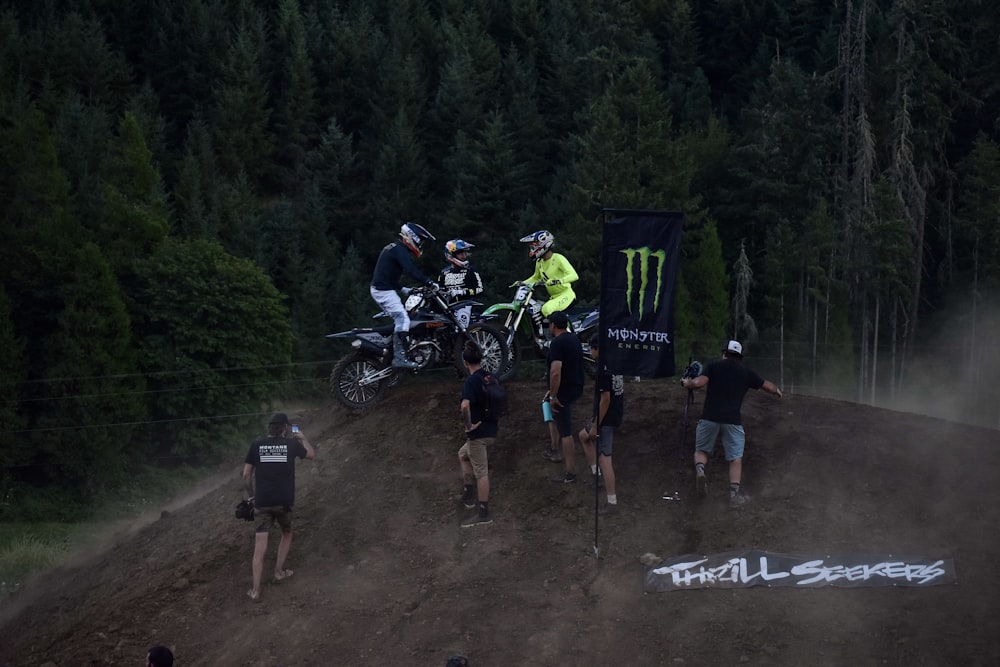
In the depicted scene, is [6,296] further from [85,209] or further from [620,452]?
[620,452]

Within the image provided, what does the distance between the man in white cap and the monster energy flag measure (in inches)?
30.2

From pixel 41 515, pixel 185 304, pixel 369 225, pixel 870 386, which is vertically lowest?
pixel 41 515

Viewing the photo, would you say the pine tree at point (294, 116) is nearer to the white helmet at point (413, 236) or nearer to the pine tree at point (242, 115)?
the pine tree at point (242, 115)

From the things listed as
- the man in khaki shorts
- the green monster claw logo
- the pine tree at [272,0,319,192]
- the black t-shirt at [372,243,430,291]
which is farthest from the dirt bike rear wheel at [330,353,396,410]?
the pine tree at [272,0,319,192]

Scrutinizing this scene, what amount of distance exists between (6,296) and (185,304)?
6525mm

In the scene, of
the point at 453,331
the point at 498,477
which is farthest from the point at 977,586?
the point at 453,331

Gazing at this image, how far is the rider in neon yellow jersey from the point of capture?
55.1ft

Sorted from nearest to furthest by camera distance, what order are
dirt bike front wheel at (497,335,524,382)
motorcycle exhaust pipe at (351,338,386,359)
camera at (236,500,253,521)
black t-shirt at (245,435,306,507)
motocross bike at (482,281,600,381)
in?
black t-shirt at (245,435,306,507) → camera at (236,500,253,521) → motorcycle exhaust pipe at (351,338,386,359) → motocross bike at (482,281,600,381) → dirt bike front wheel at (497,335,524,382)

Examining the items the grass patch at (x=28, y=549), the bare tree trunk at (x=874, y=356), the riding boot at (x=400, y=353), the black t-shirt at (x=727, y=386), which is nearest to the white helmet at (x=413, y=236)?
the riding boot at (x=400, y=353)

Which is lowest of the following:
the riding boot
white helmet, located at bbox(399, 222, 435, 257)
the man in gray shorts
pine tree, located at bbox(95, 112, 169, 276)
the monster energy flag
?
the man in gray shorts

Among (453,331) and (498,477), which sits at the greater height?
(453,331)

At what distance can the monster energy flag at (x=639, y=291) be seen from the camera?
543 inches

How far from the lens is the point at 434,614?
1316 cm

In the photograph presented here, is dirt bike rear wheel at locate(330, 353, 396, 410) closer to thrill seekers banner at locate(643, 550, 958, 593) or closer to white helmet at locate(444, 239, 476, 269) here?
white helmet at locate(444, 239, 476, 269)
